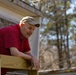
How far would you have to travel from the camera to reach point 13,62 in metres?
3.29

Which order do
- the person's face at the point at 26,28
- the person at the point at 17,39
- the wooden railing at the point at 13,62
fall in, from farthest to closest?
the person's face at the point at 26,28, the person at the point at 17,39, the wooden railing at the point at 13,62

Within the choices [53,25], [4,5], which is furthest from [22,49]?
[53,25]

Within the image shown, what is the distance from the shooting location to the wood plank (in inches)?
125

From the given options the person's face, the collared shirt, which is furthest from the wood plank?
the person's face

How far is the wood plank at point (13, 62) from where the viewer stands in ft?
10.4

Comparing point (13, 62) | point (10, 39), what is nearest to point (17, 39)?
point (10, 39)

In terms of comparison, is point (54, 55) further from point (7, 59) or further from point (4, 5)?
point (7, 59)

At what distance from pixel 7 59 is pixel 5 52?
0.87ft

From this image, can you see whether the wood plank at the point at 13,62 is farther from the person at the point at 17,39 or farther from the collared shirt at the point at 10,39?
the collared shirt at the point at 10,39

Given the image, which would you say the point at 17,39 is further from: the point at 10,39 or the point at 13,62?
the point at 13,62

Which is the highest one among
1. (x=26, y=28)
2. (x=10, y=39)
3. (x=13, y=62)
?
(x=26, y=28)

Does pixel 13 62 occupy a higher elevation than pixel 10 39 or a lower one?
lower

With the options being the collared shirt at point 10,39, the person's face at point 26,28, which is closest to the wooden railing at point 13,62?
the collared shirt at point 10,39

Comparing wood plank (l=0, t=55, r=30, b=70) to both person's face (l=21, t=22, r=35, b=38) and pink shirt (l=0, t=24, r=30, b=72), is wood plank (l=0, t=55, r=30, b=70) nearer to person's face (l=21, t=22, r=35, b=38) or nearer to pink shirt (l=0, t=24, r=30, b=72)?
pink shirt (l=0, t=24, r=30, b=72)
